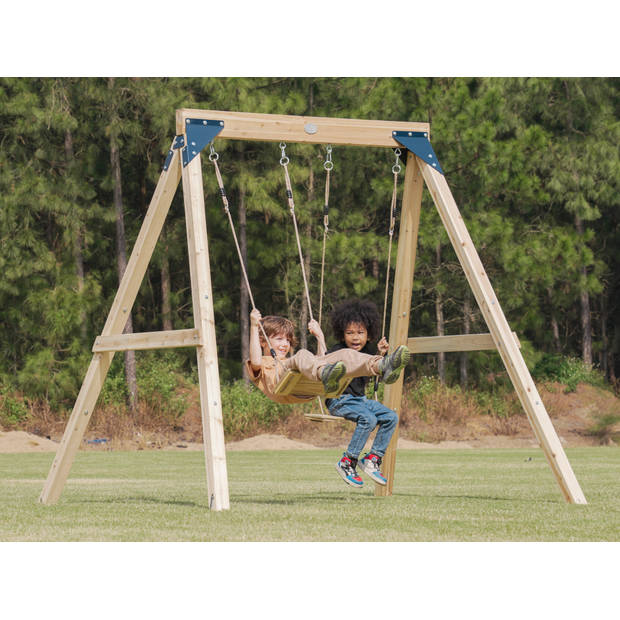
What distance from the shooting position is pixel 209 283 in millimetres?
7973

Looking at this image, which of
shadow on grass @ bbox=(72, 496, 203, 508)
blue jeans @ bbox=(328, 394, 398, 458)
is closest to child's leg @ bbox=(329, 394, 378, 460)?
blue jeans @ bbox=(328, 394, 398, 458)

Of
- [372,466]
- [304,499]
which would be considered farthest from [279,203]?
[372,466]

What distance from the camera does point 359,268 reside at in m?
23.1

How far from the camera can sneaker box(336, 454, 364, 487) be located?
8.16 m

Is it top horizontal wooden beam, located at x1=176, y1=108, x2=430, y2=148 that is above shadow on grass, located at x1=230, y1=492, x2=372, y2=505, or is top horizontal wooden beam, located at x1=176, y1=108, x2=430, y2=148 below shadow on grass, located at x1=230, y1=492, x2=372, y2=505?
above

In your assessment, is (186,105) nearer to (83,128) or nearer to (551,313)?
(83,128)

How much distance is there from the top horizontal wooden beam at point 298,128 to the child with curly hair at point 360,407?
4.52 ft

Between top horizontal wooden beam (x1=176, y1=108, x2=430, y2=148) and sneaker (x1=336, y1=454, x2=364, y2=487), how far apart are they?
255 centimetres

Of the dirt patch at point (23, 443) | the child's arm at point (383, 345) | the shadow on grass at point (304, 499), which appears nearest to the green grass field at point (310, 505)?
the shadow on grass at point (304, 499)

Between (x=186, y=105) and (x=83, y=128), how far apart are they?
2979mm

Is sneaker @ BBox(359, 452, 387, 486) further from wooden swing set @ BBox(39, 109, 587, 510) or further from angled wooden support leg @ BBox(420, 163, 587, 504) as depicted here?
angled wooden support leg @ BBox(420, 163, 587, 504)

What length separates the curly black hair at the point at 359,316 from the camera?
28.8 feet

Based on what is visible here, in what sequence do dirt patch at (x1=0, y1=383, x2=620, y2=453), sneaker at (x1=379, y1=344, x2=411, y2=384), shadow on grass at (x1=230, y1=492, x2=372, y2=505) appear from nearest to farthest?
sneaker at (x1=379, y1=344, x2=411, y2=384)
shadow on grass at (x1=230, y1=492, x2=372, y2=505)
dirt patch at (x1=0, y1=383, x2=620, y2=453)

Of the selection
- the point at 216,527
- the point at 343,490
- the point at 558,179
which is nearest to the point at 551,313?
the point at 558,179
